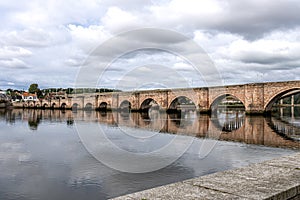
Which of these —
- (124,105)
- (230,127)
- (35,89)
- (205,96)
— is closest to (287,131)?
(230,127)

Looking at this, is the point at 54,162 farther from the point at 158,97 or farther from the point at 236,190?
the point at 158,97

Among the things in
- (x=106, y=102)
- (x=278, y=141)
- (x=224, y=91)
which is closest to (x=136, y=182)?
(x=278, y=141)

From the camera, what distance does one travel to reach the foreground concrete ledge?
3.24 meters

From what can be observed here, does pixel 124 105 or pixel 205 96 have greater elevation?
pixel 205 96

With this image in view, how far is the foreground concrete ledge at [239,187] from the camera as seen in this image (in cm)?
324

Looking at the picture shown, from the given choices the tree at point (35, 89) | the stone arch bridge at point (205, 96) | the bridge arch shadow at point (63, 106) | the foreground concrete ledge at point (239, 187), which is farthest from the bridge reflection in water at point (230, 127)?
the tree at point (35, 89)

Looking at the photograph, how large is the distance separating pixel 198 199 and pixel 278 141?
14.5m

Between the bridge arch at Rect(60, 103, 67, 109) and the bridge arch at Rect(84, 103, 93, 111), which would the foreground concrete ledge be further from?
the bridge arch at Rect(60, 103, 67, 109)

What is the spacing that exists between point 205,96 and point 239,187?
41596mm

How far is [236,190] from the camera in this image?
3412mm

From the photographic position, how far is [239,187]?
11.6 ft

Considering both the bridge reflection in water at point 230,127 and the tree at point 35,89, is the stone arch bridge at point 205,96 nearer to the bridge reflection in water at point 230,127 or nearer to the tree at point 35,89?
the bridge reflection in water at point 230,127

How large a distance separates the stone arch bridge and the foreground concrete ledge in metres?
33.4

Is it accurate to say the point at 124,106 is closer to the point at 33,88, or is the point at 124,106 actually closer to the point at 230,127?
the point at 230,127
